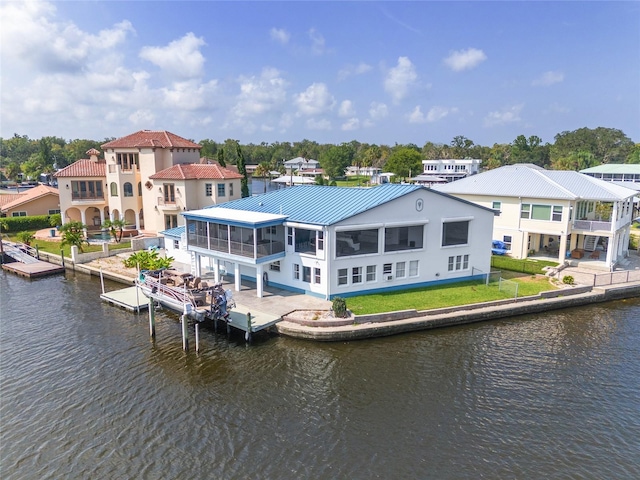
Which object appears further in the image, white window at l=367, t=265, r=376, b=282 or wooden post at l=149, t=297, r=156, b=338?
white window at l=367, t=265, r=376, b=282

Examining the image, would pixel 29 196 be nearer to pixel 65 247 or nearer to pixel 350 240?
pixel 65 247

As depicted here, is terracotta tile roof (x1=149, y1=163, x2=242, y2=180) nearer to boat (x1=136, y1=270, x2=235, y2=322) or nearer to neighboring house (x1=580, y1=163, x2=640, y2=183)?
boat (x1=136, y1=270, x2=235, y2=322)

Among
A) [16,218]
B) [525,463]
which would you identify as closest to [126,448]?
[525,463]

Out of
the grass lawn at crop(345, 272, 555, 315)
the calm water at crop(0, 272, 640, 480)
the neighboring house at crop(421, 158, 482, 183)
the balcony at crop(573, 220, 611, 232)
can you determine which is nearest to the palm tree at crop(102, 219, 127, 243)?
the calm water at crop(0, 272, 640, 480)

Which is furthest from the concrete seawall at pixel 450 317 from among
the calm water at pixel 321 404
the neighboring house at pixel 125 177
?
the neighboring house at pixel 125 177

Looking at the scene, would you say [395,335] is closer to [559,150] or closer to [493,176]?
[493,176]

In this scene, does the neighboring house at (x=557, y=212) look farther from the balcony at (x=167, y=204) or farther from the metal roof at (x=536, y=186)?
the balcony at (x=167, y=204)
